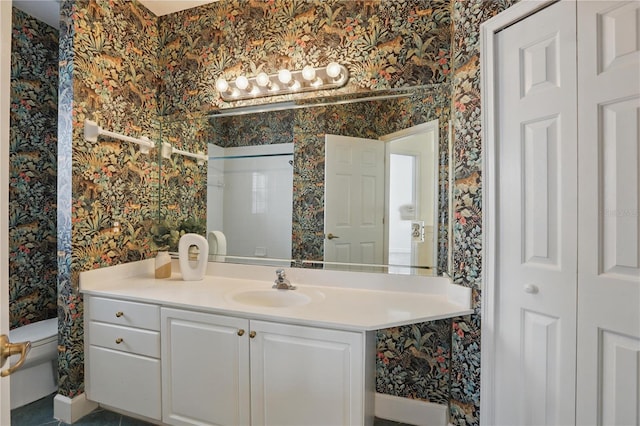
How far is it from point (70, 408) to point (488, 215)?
243 centimetres

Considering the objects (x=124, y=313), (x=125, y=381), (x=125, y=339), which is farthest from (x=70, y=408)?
(x=124, y=313)

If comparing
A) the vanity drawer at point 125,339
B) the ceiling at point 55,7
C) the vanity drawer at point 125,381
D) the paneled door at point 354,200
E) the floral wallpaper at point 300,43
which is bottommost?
the vanity drawer at point 125,381

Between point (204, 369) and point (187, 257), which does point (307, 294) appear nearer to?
point (204, 369)

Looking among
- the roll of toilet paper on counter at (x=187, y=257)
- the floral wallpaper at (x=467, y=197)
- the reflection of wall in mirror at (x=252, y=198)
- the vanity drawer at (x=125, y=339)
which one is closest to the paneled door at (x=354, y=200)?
the reflection of wall in mirror at (x=252, y=198)

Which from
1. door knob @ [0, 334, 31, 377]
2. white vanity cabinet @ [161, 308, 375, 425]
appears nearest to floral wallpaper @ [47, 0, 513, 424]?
white vanity cabinet @ [161, 308, 375, 425]

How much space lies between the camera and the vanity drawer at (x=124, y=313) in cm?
170

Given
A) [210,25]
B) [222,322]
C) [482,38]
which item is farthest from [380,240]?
[210,25]

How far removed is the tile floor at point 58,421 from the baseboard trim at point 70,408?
2 cm

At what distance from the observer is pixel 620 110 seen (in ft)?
3.62

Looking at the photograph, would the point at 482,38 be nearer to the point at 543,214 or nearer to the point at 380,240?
the point at 543,214

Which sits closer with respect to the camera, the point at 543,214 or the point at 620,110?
the point at 620,110

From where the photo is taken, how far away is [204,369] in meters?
1.59

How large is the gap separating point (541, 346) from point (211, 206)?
1.97m

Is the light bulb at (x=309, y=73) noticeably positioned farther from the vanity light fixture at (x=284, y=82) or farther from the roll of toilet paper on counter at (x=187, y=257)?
the roll of toilet paper on counter at (x=187, y=257)
